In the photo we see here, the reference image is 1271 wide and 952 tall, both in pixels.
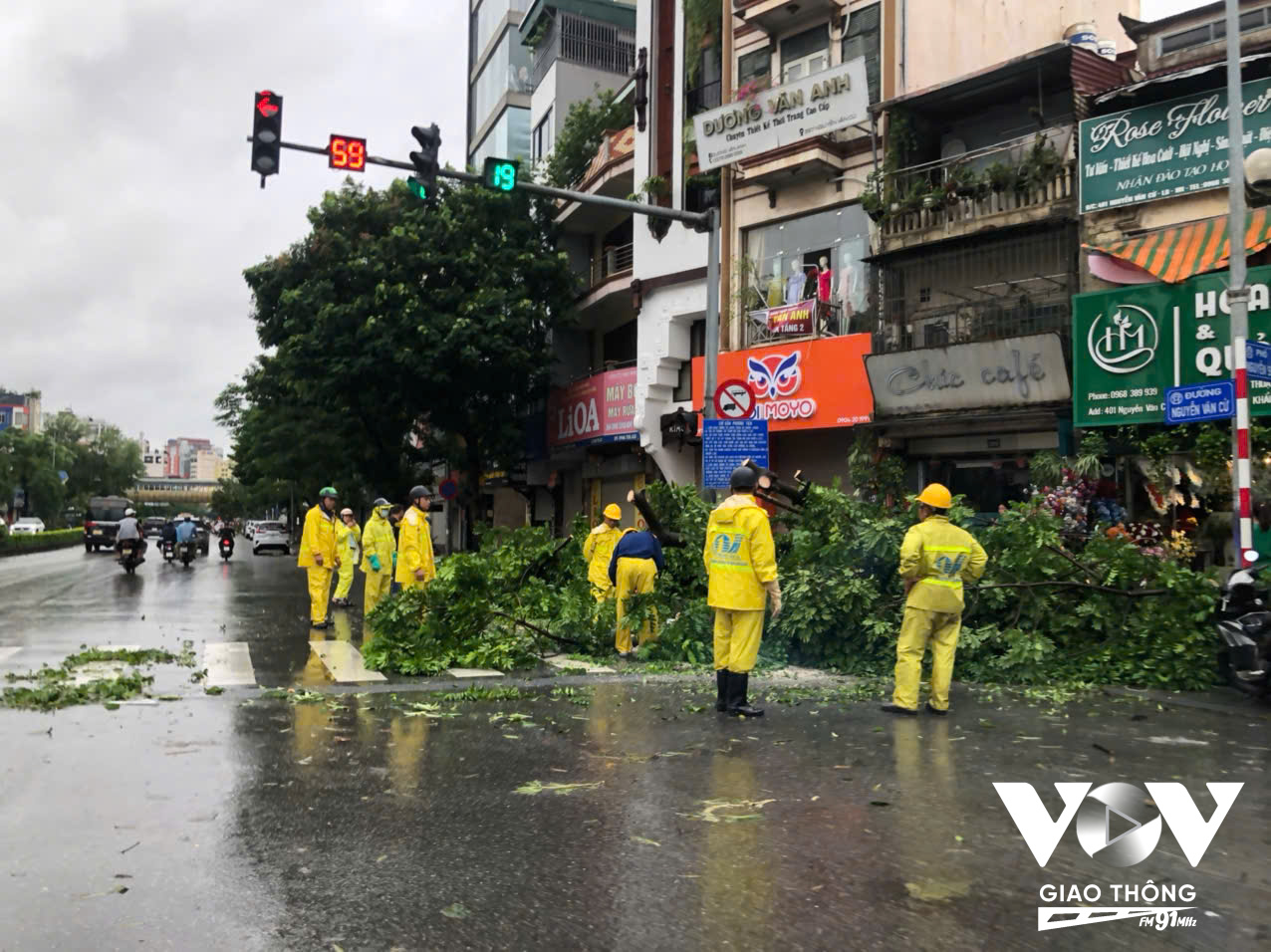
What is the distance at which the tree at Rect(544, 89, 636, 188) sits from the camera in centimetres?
3075

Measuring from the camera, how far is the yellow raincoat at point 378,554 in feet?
51.2

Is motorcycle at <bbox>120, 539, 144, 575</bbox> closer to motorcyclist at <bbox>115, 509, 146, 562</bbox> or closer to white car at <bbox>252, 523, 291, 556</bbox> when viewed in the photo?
motorcyclist at <bbox>115, 509, 146, 562</bbox>

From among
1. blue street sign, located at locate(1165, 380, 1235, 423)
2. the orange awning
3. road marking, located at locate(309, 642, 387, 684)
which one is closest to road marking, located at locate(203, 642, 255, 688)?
road marking, located at locate(309, 642, 387, 684)

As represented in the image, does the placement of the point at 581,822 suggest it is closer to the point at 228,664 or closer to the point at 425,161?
the point at 228,664

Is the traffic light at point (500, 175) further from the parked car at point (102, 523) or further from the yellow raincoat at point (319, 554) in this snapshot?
the parked car at point (102, 523)

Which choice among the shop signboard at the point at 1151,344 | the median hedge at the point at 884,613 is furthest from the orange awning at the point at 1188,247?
the median hedge at the point at 884,613

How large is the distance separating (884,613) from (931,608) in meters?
2.43

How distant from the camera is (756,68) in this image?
23875 millimetres

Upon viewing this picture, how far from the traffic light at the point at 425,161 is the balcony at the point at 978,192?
1001cm

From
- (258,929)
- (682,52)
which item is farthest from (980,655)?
(682,52)

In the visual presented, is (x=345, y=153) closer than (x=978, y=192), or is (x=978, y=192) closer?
(x=345, y=153)

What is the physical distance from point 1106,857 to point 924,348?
15.6m

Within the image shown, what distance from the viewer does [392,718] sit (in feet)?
25.8

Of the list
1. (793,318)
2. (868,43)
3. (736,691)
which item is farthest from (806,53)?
(736,691)
